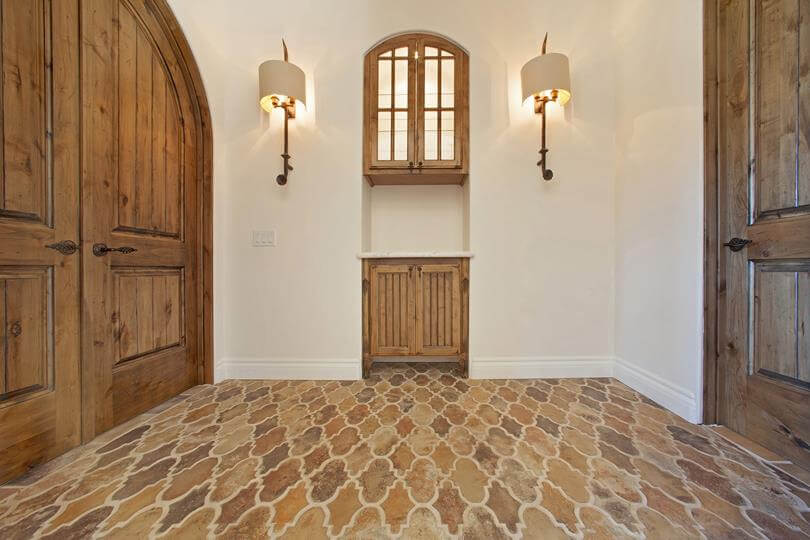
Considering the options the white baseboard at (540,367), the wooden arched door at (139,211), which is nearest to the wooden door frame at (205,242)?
the wooden arched door at (139,211)

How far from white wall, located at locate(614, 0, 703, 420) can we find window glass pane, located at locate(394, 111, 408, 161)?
1491mm

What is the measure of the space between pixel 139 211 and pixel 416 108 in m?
1.81

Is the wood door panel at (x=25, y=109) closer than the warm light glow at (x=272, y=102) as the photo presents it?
Yes

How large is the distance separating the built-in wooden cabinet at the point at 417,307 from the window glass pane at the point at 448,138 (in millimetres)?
790

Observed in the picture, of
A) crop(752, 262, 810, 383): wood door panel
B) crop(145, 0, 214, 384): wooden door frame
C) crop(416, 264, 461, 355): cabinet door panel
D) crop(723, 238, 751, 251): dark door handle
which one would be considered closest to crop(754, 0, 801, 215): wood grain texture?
crop(723, 238, 751, 251): dark door handle

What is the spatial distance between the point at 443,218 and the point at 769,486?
2.08 m

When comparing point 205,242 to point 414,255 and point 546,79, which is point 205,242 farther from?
point 546,79

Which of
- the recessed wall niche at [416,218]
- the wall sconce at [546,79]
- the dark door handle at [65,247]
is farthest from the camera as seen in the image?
the recessed wall niche at [416,218]

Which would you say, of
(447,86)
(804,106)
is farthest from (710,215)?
(447,86)

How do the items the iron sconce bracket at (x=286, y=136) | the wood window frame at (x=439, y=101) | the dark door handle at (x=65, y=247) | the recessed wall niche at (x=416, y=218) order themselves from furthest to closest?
the recessed wall niche at (x=416, y=218) → the wood window frame at (x=439, y=101) → the iron sconce bracket at (x=286, y=136) → the dark door handle at (x=65, y=247)

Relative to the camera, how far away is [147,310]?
4.99ft

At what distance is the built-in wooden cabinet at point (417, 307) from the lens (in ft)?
6.27

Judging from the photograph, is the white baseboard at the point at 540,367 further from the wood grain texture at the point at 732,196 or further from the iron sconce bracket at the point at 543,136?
the iron sconce bracket at the point at 543,136

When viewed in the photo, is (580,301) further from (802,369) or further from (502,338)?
(802,369)
